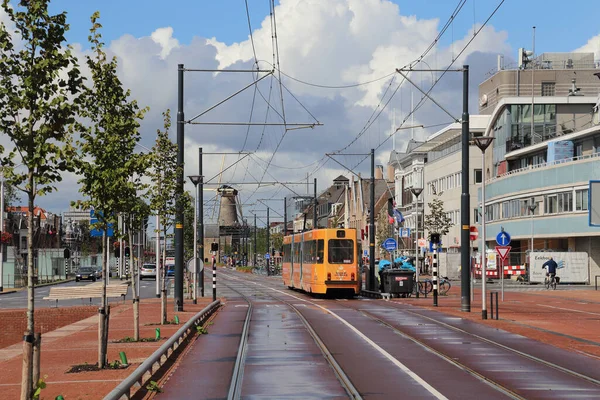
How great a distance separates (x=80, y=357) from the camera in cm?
1883

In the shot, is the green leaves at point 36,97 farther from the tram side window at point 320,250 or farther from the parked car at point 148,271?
the parked car at point 148,271

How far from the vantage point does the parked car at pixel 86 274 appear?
3255 inches

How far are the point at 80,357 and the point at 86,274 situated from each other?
6598cm

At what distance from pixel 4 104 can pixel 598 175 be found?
58.4 metres

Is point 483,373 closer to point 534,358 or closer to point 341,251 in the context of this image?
point 534,358

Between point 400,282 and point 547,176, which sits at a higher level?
point 547,176

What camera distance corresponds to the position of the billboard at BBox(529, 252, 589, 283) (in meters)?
65.5

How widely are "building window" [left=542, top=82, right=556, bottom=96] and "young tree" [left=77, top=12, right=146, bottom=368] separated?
8939 centimetres

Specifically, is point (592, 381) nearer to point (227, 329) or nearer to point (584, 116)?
point (227, 329)

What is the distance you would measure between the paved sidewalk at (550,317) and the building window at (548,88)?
5988 cm

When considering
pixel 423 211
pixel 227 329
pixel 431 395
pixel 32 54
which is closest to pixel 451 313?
pixel 227 329

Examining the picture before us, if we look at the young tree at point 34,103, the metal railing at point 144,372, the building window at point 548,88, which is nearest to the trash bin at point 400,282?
the metal railing at point 144,372

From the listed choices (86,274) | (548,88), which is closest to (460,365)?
(86,274)

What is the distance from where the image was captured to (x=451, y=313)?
3338 centimetres
